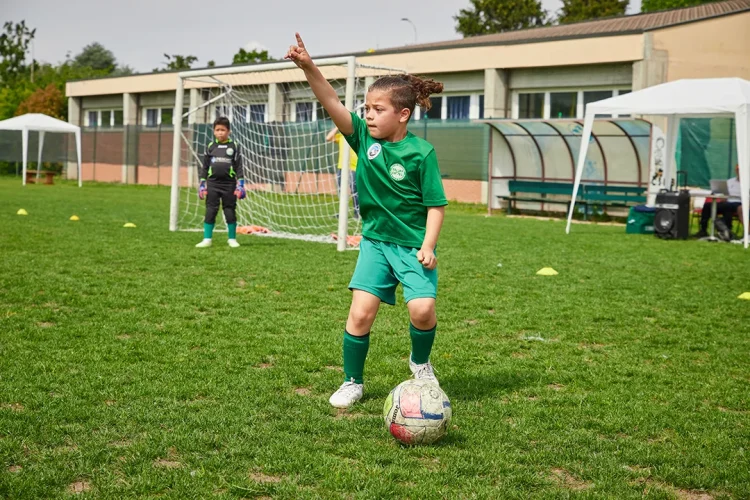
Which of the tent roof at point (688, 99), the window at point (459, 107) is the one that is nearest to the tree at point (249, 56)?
the window at point (459, 107)

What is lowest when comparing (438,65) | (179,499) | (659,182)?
(179,499)

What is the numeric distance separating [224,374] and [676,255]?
934cm

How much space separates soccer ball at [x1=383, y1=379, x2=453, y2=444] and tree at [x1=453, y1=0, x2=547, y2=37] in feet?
181

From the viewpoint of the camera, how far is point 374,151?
174 inches

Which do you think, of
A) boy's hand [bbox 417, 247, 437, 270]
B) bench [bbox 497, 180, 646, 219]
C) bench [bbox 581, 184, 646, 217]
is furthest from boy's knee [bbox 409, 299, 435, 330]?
bench [bbox 581, 184, 646, 217]

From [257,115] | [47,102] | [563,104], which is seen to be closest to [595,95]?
[563,104]

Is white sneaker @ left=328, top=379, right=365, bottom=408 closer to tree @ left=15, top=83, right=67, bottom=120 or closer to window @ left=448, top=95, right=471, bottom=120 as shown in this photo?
window @ left=448, top=95, right=471, bottom=120

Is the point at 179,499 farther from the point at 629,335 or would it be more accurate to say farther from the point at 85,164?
the point at 85,164

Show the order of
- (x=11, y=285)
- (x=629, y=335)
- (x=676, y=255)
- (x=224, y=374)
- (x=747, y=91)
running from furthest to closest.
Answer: (x=747, y=91)
(x=676, y=255)
(x=11, y=285)
(x=629, y=335)
(x=224, y=374)

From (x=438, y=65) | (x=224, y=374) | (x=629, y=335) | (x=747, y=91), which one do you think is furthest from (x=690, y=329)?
(x=438, y=65)

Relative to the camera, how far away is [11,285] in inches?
305

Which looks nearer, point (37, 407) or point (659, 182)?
point (37, 407)

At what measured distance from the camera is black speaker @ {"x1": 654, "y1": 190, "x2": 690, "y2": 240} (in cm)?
1534

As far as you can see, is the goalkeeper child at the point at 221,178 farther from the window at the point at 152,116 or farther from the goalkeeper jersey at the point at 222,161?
the window at the point at 152,116
